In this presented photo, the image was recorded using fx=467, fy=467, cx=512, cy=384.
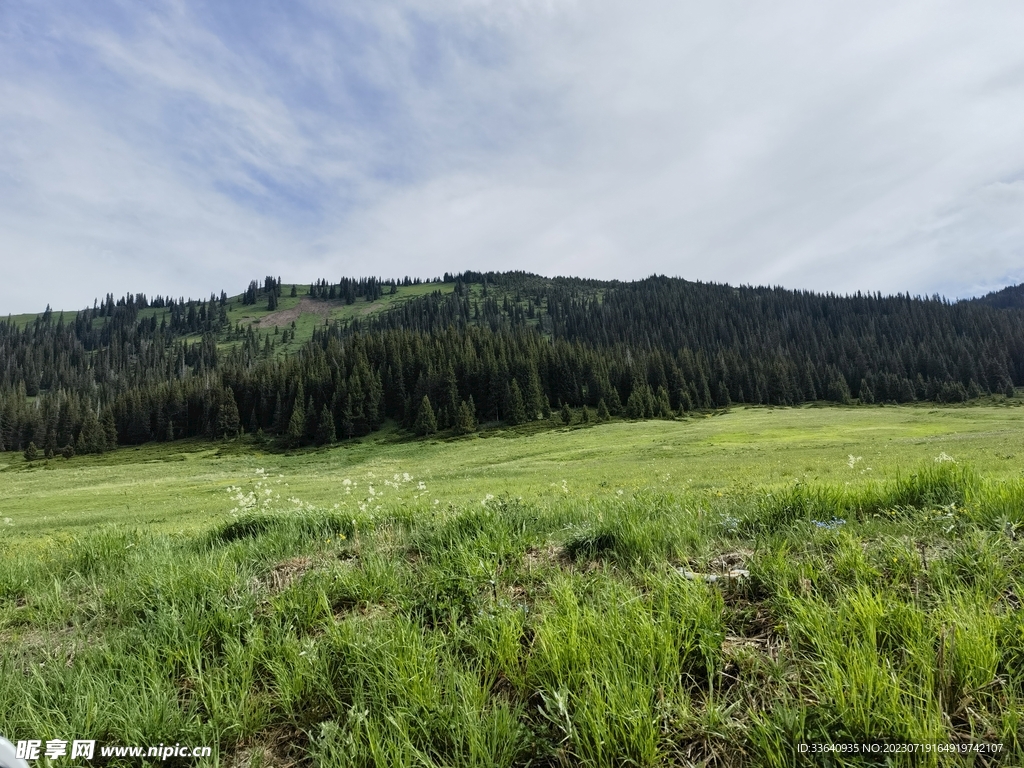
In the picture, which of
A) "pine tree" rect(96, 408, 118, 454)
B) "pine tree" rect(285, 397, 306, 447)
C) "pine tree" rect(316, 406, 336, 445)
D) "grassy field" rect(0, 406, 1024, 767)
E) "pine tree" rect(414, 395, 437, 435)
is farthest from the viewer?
"pine tree" rect(96, 408, 118, 454)

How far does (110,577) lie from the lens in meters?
5.73

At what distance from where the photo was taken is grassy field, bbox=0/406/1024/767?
2584mm

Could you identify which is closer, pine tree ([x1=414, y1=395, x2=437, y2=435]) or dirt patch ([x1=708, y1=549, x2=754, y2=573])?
dirt patch ([x1=708, y1=549, x2=754, y2=573])

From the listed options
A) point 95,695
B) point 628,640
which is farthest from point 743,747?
point 95,695

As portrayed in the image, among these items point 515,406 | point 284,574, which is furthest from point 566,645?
point 515,406

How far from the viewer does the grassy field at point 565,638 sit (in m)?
2.58

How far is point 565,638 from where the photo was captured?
3.30 meters

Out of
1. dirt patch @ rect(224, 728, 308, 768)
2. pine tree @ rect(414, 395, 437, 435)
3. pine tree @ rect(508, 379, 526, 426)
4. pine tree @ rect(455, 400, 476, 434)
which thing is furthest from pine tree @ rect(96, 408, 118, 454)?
dirt patch @ rect(224, 728, 308, 768)

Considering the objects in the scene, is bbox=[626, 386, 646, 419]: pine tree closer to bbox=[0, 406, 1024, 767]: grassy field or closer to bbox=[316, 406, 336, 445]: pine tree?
bbox=[316, 406, 336, 445]: pine tree

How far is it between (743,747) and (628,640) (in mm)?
852

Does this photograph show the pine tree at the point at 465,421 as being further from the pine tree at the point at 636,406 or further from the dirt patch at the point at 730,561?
the dirt patch at the point at 730,561

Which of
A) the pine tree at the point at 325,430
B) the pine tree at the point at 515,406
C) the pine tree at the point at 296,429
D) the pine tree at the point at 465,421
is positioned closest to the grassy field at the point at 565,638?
the pine tree at the point at 465,421

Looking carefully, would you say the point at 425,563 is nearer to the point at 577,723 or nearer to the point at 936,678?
the point at 577,723

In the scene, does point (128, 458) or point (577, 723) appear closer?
point (577, 723)
